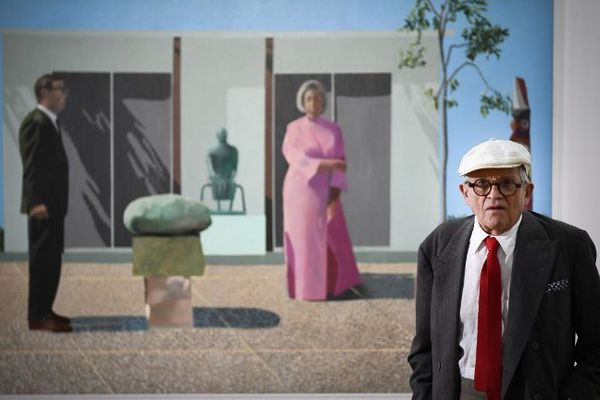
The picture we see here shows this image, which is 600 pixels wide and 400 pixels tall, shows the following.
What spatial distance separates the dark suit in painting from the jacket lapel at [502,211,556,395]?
10.5ft

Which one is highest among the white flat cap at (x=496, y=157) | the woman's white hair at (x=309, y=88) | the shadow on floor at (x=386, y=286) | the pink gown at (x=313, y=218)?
the woman's white hair at (x=309, y=88)

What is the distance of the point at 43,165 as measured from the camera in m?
4.40

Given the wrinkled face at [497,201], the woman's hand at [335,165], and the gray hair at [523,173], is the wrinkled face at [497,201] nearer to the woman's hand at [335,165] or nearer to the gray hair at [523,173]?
the gray hair at [523,173]

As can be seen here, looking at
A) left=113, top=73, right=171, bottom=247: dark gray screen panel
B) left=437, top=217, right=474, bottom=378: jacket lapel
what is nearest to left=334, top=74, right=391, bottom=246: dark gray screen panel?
left=113, top=73, right=171, bottom=247: dark gray screen panel

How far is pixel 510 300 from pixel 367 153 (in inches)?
106

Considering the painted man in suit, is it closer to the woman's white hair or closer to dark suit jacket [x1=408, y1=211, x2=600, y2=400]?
the woman's white hair

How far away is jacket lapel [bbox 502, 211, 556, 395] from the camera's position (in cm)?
172

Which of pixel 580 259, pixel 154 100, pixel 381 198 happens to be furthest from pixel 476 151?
pixel 154 100

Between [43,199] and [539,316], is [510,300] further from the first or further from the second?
[43,199]

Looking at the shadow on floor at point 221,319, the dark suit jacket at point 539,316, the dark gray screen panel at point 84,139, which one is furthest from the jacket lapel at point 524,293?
the dark gray screen panel at point 84,139

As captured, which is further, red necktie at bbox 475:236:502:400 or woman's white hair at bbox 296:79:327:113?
woman's white hair at bbox 296:79:327:113

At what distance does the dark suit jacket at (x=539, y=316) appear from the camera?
68.0 inches

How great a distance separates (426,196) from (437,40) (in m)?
0.89

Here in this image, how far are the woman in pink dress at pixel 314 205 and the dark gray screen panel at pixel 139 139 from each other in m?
0.71
